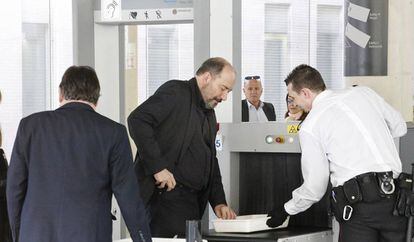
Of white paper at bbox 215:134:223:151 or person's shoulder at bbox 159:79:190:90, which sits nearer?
person's shoulder at bbox 159:79:190:90

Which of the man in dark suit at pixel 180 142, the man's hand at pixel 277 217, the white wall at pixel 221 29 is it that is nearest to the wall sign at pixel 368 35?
the white wall at pixel 221 29

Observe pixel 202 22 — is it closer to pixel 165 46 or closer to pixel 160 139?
pixel 160 139

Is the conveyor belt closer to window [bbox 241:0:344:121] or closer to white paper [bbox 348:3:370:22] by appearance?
white paper [bbox 348:3:370:22]

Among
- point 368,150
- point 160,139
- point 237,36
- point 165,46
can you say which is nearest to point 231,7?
point 237,36

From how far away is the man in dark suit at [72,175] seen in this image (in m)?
3.70

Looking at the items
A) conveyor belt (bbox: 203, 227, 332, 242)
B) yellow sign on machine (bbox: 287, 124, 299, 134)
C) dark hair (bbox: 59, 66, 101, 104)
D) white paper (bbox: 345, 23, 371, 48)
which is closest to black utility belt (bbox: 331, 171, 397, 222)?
conveyor belt (bbox: 203, 227, 332, 242)

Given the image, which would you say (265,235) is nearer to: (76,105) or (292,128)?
(292,128)

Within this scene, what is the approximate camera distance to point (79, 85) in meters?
3.78

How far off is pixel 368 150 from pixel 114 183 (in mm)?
1184

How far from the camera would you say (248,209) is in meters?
5.05

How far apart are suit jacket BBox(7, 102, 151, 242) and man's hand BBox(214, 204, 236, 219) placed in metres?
0.99

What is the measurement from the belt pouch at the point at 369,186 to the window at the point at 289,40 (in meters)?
2.51

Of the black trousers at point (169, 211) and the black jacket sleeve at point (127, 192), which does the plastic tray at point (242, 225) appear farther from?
the black jacket sleeve at point (127, 192)

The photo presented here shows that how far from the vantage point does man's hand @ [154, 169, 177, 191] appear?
14.6 ft
